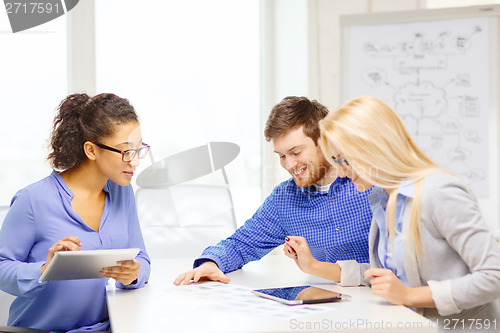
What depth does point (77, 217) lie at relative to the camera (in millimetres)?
1806

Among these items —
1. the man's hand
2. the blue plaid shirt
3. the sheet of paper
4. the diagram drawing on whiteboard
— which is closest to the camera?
the sheet of paper

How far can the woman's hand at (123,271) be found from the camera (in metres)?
1.63

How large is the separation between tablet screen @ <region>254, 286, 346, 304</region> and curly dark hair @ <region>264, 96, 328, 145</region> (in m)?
0.59

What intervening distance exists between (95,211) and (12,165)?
1771mm

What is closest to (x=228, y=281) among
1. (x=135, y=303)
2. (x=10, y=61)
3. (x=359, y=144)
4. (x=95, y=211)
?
(x=135, y=303)

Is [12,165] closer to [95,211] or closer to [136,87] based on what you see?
[136,87]

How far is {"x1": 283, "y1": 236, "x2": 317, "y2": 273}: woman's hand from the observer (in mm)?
1724

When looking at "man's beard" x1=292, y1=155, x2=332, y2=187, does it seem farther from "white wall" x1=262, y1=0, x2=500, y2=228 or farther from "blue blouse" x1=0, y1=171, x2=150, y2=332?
"white wall" x1=262, y1=0, x2=500, y2=228

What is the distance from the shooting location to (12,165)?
3.40 metres

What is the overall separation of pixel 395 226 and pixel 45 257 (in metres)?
1.06

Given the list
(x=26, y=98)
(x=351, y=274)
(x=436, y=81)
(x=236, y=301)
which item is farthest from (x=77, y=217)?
(x=436, y=81)
